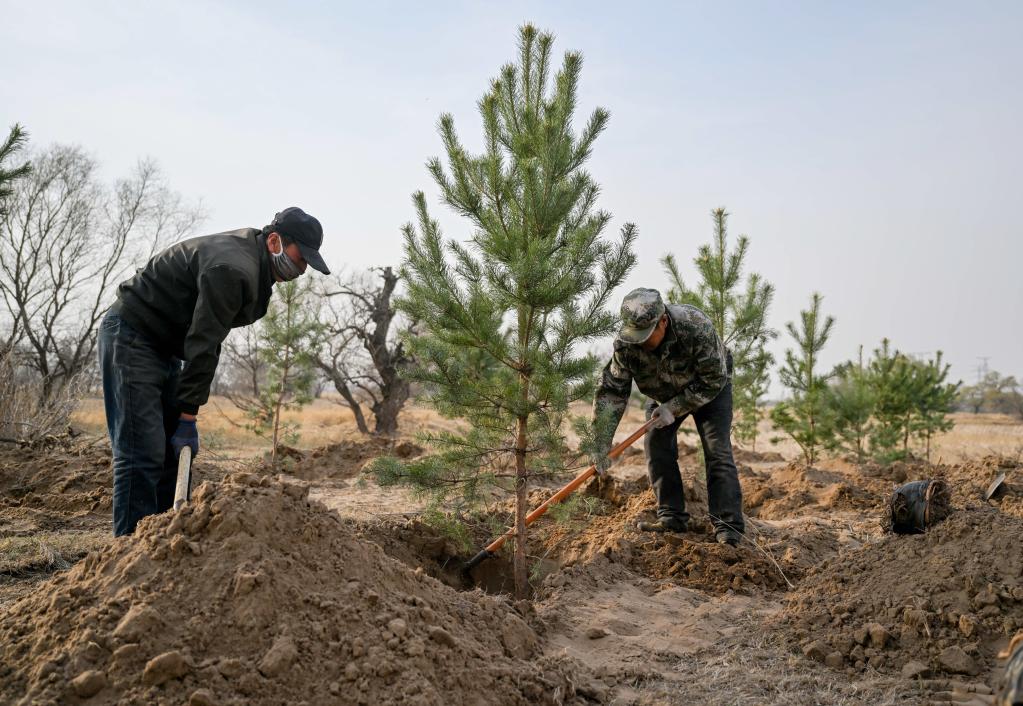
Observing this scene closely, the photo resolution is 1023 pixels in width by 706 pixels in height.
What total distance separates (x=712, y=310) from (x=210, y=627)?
7.03m

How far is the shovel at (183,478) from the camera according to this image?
331 centimetres

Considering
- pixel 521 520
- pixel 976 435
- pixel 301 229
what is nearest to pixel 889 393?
pixel 521 520

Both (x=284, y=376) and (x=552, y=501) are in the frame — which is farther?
(x=284, y=376)

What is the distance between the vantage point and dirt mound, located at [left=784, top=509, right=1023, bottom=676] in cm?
325

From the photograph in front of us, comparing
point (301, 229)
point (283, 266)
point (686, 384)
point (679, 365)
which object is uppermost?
point (301, 229)

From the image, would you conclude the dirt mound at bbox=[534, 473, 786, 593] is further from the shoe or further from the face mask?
the face mask

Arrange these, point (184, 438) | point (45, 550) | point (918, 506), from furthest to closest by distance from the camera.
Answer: point (45, 550) → point (918, 506) → point (184, 438)

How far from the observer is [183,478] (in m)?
3.45

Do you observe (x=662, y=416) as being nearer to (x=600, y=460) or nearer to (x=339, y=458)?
(x=600, y=460)

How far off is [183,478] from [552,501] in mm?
2351

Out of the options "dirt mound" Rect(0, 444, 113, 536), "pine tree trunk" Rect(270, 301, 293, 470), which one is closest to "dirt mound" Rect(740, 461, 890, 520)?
"pine tree trunk" Rect(270, 301, 293, 470)

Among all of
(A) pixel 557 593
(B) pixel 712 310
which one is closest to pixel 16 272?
(B) pixel 712 310

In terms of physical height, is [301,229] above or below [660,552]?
above

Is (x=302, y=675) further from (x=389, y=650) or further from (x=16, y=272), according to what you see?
(x=16, y=272)
